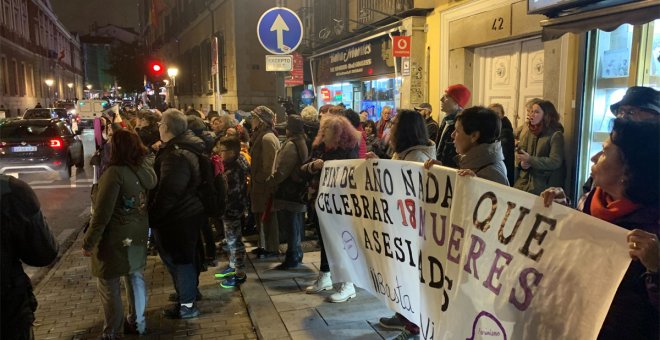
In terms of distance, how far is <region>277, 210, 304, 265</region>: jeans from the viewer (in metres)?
5.83

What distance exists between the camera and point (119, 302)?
4.38 metres

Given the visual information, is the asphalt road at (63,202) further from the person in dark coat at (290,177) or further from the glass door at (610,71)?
the glass door at (610,71)

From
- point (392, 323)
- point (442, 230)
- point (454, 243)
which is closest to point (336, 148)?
point (392, 323)

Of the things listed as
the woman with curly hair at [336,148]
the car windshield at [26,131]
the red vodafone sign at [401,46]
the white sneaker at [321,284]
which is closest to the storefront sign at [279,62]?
the red vodafone sign at [401,46]

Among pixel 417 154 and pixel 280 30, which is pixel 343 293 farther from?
pixel 280 30

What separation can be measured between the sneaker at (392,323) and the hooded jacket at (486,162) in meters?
1.65

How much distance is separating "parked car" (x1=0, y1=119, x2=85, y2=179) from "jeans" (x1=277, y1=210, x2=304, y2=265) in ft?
33.0

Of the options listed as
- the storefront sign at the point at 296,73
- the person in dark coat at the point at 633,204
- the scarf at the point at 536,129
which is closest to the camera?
the person in dark coat at the point at 633,204

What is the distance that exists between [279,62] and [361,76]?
8.05 metres

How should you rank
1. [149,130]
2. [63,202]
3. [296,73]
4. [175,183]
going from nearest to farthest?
1. [175,183]
2. [149,130]
3. [63,202]
4. [296,73]

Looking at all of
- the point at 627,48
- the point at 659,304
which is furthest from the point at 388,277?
the point at 627,48

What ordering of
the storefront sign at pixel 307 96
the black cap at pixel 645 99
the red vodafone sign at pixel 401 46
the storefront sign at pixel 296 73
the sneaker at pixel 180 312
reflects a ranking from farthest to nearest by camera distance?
the storefront sign at pixel 307 96
the storefront sign at pixel 296 73
the red vodafone sign at pixel 401 46
the sneaker at pixel 180 312
the black cap at pixel 645 99

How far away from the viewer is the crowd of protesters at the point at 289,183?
7.07ft

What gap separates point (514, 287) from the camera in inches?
93.9
